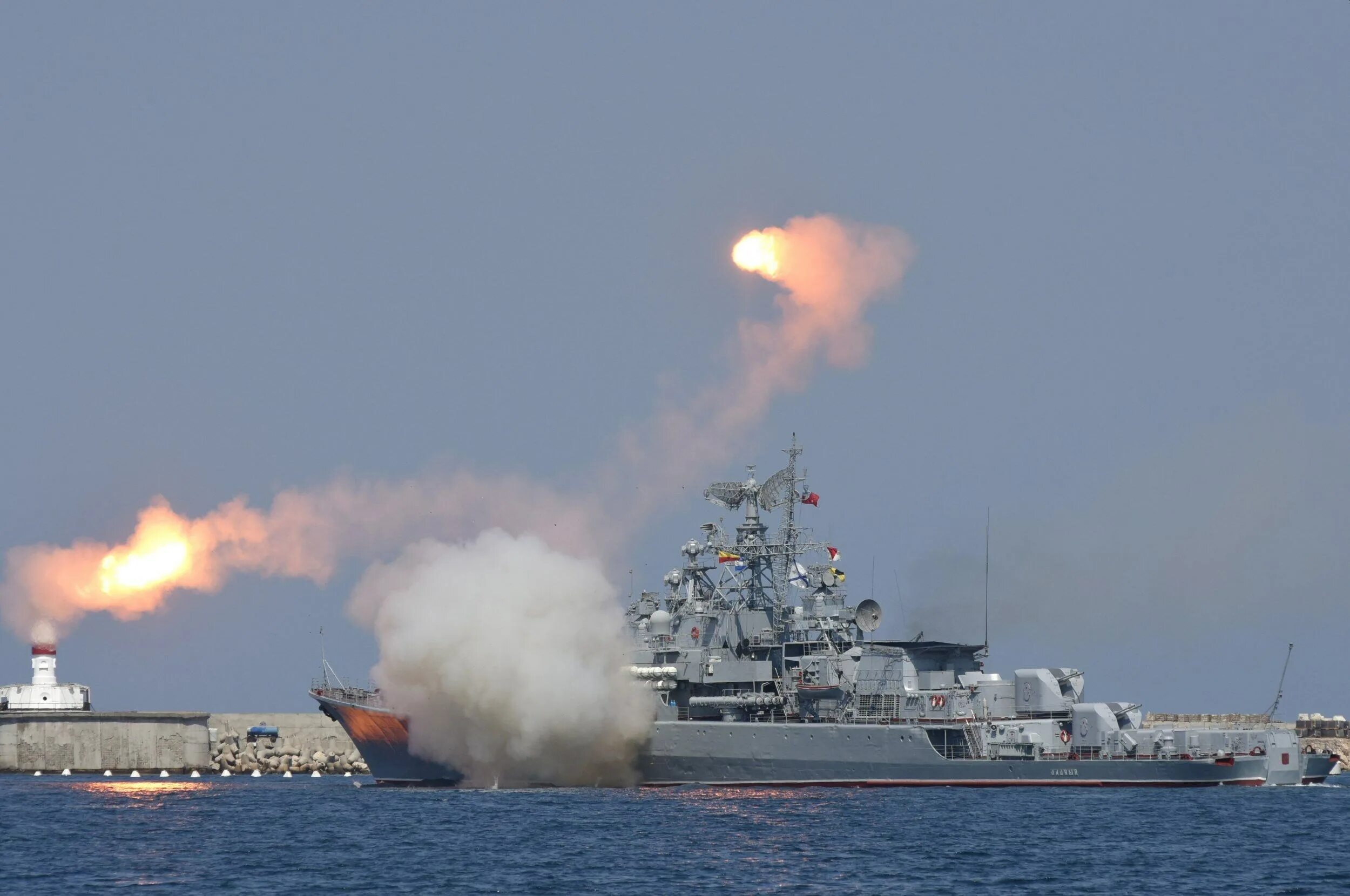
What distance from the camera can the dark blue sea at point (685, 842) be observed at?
33.2 metres

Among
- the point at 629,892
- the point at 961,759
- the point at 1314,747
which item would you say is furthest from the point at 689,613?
the point at 1314,747

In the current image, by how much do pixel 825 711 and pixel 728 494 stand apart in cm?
758

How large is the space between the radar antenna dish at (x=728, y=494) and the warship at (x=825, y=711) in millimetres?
388

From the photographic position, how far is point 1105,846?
38.2m

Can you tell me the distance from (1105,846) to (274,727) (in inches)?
1768

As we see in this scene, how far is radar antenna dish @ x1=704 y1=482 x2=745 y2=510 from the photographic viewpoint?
5488 cm

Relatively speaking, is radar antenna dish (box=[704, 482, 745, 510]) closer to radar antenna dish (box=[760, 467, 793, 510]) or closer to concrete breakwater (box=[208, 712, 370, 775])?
radar antenna dish (box=[760, 467, 793, 510])

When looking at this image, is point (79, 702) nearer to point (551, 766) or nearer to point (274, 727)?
point (274, 727)

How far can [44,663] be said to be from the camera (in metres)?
68.8

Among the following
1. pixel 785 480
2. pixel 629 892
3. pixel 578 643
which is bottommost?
pixel 629 892

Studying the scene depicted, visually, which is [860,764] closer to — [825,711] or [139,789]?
[825,711]

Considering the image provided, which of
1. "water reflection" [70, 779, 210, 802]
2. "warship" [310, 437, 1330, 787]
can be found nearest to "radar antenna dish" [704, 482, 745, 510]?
"warship" [310, 437, 1330, 787]

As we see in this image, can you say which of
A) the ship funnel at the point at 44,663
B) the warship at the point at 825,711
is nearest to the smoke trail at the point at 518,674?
the warship at the point at 825,711

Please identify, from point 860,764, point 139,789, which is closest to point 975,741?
point 860,764
